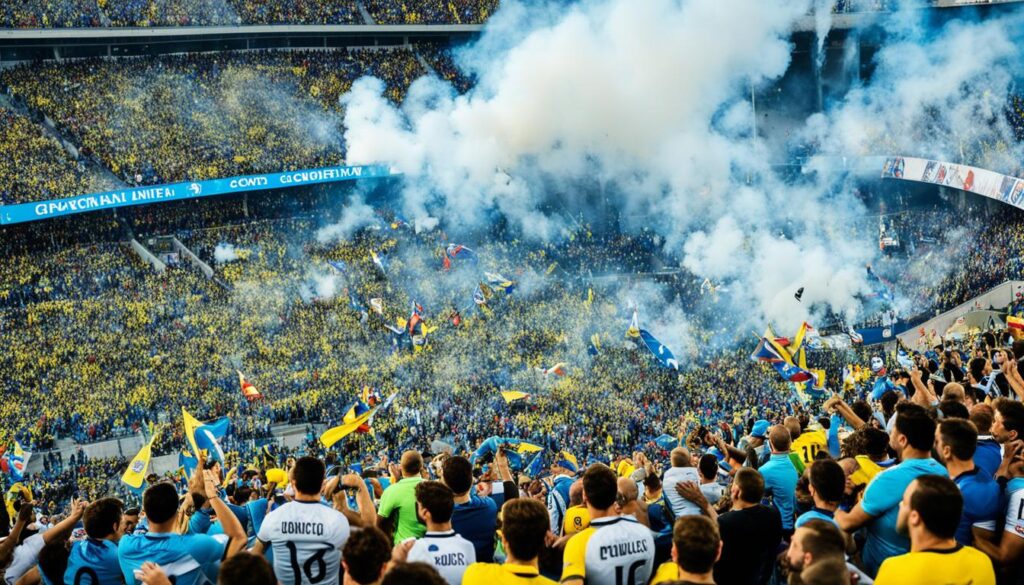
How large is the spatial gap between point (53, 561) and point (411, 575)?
2.49 metres

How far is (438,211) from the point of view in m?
30.0

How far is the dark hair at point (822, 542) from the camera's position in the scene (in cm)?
268

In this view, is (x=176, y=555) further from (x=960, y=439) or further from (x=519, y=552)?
(x=960, y=439)

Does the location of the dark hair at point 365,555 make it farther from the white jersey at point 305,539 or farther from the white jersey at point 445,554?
the white jersey at point 305,539

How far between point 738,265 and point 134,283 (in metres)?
17.6

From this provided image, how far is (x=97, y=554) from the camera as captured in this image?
385cm

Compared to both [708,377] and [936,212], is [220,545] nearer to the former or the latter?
[708,377]

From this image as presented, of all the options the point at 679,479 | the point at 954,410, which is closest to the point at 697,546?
the point at 679,479

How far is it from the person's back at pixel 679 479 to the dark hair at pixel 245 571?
1847mm

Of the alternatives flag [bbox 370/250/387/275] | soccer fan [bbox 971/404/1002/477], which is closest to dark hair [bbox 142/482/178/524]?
soccer fan [bbox 971/404/1002/477]

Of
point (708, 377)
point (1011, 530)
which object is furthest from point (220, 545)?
point (708, 377)

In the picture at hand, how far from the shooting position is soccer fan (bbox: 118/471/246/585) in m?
3.54

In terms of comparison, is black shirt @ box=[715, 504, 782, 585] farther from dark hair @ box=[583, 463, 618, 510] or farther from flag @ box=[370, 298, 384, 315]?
flag @ box=[370, 298, 384, 315]

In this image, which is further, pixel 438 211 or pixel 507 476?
pixel 438 211
